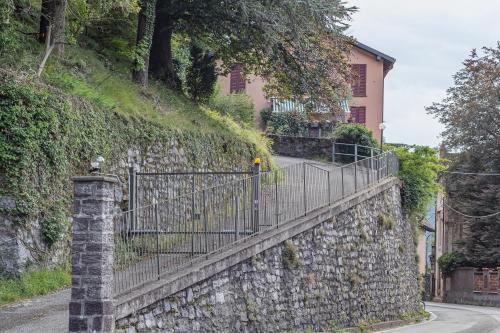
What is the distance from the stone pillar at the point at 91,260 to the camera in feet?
34.7

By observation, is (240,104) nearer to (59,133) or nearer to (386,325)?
(386,325)

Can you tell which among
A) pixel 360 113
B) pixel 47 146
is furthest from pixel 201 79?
pixel 360 113

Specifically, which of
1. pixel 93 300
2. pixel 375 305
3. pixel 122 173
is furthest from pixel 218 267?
pixel 375 305

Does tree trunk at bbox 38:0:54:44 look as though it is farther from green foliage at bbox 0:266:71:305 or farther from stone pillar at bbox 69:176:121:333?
stone pillar at bbox 69:176:121:333

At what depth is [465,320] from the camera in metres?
27.4

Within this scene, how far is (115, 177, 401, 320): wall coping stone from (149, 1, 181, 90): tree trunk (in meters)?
8.60

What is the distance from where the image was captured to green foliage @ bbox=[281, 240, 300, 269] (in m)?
16.3

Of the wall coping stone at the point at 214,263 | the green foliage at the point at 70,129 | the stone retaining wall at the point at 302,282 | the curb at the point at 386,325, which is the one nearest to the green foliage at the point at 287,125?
the stone retaining wall at the point at 302,282

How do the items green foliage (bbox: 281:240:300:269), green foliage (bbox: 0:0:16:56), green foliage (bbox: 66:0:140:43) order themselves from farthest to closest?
green foliage (bbox: 66:0:140:43), green foliage (bbox: 281:240:300:269), green foliage (bbox: 0:0:16:56)

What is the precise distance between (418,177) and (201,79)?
27.0 ft

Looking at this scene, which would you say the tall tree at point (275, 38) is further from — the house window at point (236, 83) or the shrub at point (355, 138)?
the house window at point (236, 83)

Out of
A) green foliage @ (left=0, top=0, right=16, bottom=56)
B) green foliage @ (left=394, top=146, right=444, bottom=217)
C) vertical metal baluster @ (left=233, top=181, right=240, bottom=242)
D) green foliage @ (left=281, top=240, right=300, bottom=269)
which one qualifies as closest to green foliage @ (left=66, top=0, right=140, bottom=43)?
green foliage @ (left=0, top=0, right=16, bottom=56)

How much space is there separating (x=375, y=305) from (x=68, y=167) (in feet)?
32.4

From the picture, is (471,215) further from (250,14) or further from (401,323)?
(250,14)
